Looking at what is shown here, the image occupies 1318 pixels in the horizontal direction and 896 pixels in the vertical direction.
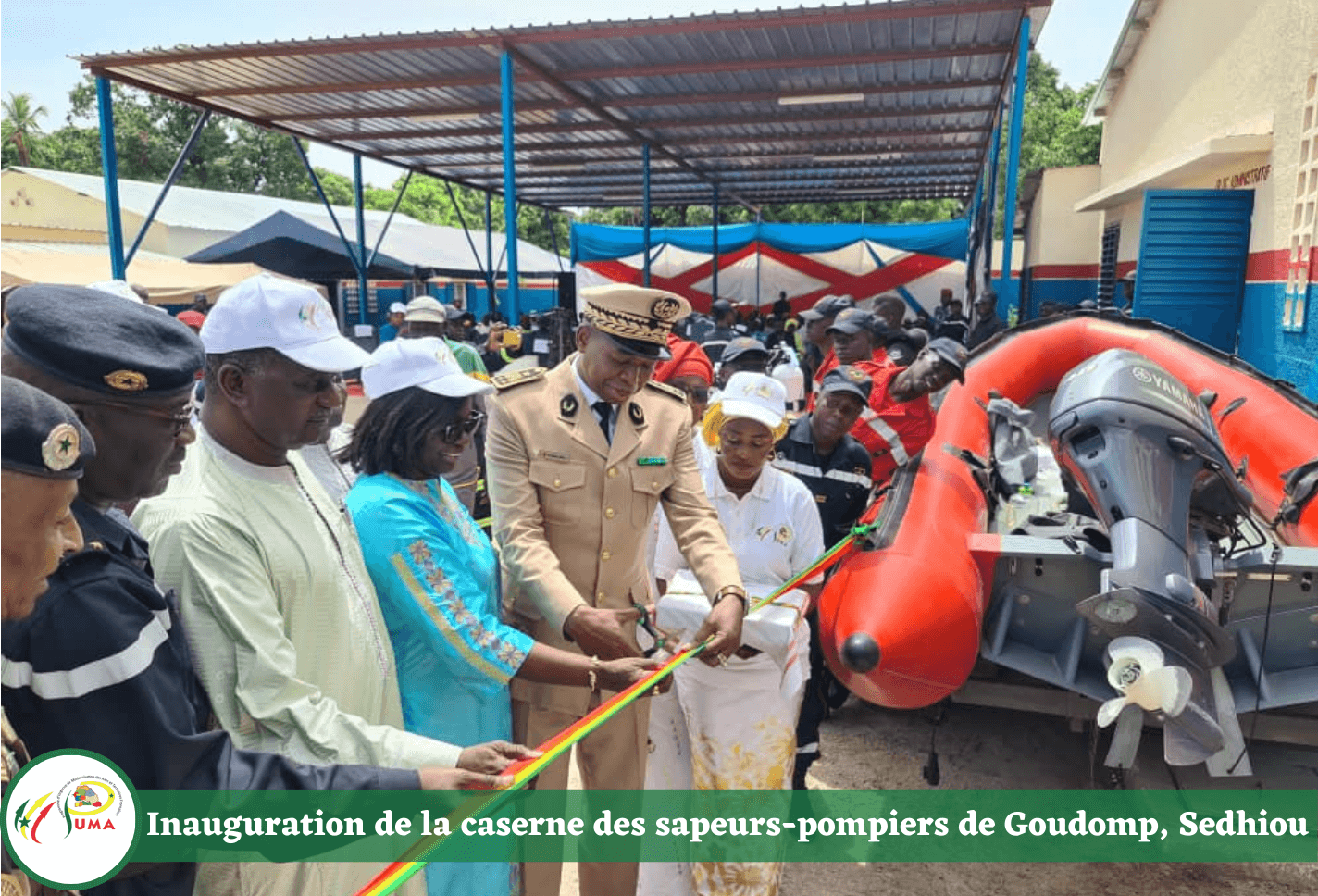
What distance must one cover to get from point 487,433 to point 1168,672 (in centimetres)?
185

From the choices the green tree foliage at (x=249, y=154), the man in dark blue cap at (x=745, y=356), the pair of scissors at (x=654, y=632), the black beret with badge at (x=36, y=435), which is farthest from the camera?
the green tree foliage at (x=249, y=154)

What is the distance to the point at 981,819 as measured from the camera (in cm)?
310

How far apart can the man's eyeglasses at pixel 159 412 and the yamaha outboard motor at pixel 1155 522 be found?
216 centimetres

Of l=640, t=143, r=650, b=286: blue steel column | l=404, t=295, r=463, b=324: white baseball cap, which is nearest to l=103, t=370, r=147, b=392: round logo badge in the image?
l=404, t=295, r=463, b=324: white baseball cap

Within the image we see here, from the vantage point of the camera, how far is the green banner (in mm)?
1141

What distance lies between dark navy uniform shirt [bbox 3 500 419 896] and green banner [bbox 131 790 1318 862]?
0.04 metres

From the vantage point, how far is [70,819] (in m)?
0.98

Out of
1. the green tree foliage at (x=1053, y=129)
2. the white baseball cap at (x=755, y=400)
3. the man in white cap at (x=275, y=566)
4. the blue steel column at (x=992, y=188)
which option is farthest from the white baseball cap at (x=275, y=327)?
the green tree foliage at (x=1053, y=129)

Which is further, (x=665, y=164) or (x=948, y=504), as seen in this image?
(x=665, y=164)

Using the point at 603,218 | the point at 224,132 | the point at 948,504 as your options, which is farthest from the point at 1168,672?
the point at 224,132

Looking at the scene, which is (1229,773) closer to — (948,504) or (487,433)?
(948,504)

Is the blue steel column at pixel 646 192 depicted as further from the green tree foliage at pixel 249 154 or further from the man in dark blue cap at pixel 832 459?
the green tree foliage at pixel 249 154

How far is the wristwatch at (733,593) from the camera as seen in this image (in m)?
2.05

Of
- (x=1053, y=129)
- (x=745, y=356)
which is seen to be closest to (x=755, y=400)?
(x=745, y=356)
